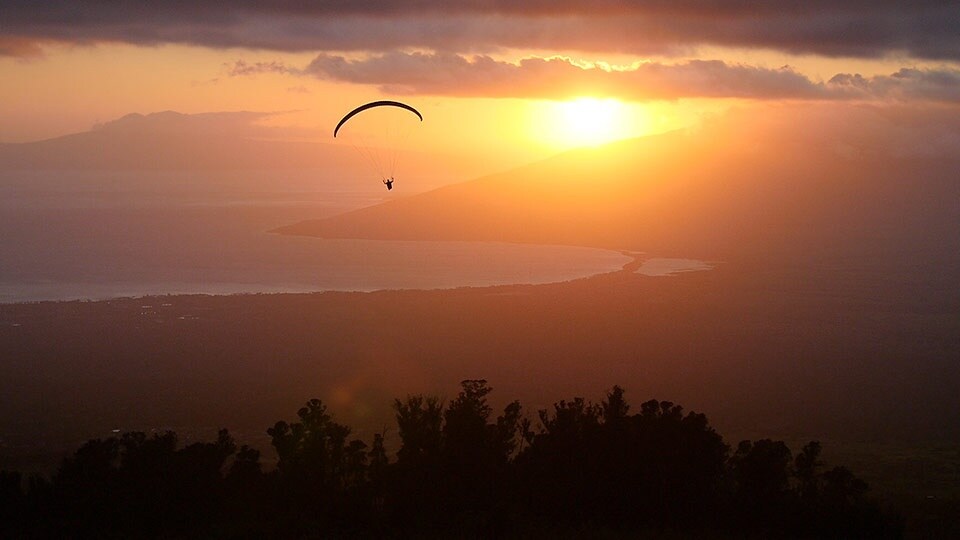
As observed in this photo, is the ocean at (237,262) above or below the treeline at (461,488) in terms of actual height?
above

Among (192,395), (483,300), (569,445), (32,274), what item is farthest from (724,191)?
(569,445)

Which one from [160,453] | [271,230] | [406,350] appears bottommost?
[160,453]

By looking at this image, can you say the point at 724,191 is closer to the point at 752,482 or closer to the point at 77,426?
the point at 77,426

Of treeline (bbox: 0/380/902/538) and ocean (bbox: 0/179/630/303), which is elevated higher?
ocean (bbox: 0/179/630/303)

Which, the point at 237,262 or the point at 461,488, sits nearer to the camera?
the point at 461,488

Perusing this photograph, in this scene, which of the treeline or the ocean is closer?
the treeline

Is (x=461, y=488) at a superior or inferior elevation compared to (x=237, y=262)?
inferior

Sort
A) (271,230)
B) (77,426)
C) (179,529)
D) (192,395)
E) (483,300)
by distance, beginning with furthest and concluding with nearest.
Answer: (271,230) < (483,300) < (192,395) < (77,426) < (179,529)

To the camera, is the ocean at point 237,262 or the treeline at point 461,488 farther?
the ocean at point 237,262
